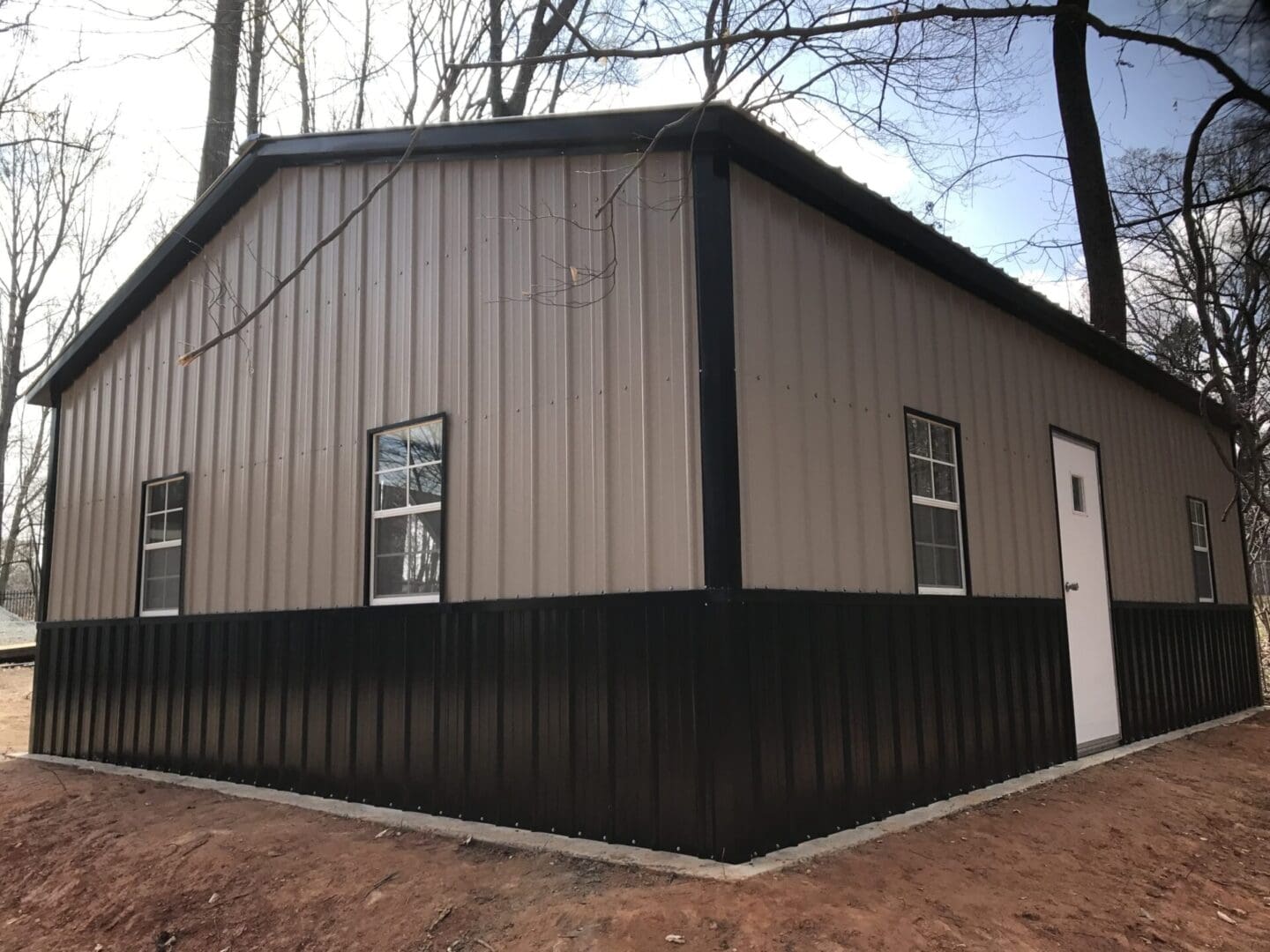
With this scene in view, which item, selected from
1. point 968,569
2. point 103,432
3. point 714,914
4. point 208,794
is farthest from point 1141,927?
point 103,432

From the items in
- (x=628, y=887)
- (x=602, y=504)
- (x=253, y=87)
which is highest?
(x=253, y=87)

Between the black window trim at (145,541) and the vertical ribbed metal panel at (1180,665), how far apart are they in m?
8.33

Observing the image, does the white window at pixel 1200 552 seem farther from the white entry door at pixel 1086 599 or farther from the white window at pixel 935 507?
the white window at pixel 935 507

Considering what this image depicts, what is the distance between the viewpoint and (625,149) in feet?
18.1

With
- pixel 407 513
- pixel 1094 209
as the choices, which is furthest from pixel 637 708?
pixel 1094 209

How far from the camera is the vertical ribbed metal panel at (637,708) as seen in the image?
15.0 feet

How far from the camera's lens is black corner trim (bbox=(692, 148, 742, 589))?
466 cm

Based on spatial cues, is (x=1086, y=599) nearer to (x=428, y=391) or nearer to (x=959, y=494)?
(x=959, y=494)

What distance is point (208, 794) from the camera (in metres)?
6.69

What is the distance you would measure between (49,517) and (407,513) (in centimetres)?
591

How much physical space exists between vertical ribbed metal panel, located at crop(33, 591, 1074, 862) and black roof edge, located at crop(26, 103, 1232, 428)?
252 centimetres

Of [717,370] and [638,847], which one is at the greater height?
[717,370]

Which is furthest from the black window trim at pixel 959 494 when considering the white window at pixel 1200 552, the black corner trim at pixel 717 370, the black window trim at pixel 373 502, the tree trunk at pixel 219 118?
the tree trunk at pixel 219 118

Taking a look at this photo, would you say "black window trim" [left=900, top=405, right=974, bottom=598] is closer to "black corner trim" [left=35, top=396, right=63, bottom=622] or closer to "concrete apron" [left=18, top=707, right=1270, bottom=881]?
"concrete apron" [left=18, top=707, right=1270, bottom=881]
